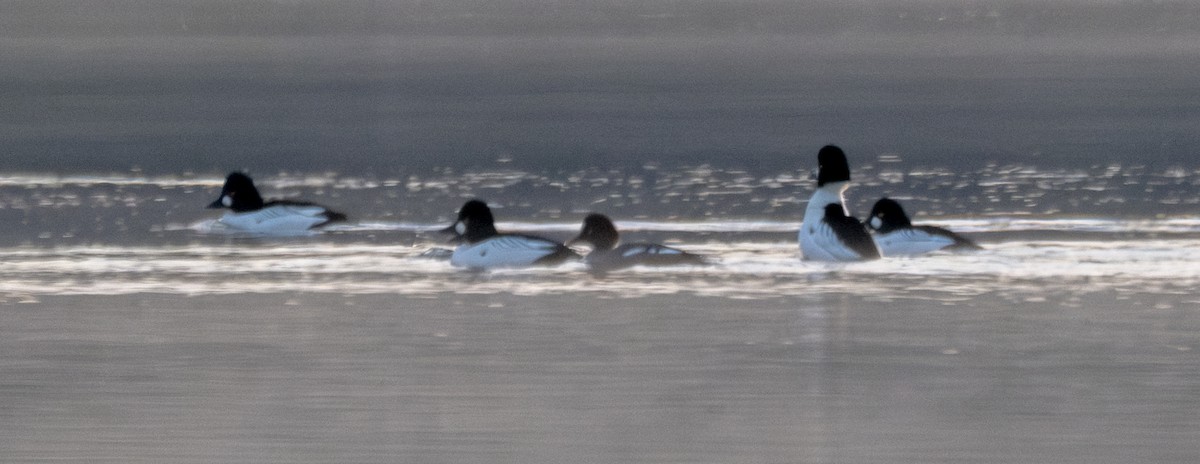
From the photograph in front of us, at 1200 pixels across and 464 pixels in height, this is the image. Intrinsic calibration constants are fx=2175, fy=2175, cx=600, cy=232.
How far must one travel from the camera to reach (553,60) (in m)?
79.1

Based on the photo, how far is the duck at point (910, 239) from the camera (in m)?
12.6

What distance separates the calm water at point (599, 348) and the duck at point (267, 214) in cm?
29

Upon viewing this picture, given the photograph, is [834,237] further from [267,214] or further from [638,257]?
[267,214]

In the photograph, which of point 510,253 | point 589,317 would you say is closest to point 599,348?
point 589,317

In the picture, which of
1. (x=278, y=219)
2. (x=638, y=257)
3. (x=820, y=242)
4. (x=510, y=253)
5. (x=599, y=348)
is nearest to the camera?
(x=599, y=348)

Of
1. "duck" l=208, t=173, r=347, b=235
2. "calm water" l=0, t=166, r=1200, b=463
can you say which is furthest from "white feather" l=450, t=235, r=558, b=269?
"duck" l=208, t=173, r=347, b=235

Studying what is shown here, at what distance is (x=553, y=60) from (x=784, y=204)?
62.8m

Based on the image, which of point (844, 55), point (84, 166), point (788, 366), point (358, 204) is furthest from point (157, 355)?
point (844, 55)

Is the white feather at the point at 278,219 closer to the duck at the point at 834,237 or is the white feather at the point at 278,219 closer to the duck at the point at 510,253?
the duck at the point at 510,253

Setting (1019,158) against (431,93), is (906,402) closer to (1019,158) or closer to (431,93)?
(1019,158)

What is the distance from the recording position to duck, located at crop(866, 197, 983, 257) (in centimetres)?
1260

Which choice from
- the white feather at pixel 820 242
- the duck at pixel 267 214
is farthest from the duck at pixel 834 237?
the duck at pixel 267 214

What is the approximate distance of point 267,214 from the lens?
575 inches

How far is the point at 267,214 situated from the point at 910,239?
176 inches
